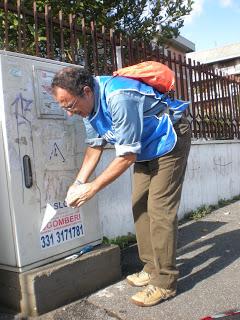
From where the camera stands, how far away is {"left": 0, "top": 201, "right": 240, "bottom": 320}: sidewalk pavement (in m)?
3.24

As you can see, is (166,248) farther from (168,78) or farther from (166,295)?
(168,78)

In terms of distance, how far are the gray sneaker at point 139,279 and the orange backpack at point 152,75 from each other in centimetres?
147

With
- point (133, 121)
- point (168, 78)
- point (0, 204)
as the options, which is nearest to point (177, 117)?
point (168, 78)

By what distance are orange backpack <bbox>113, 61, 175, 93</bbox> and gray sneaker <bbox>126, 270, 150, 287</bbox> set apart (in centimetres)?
147


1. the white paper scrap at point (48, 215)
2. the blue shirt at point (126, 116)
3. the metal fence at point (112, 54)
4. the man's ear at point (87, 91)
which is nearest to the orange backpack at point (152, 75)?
the blue shirt at point (126, 116)

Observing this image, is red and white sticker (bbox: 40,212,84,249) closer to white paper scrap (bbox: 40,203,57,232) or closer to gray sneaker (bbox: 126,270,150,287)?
white paper scrap (bbox: 40,203,57,232)

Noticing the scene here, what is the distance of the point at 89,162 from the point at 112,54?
7.46ft

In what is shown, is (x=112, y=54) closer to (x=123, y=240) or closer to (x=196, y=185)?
(x=123, y=240)

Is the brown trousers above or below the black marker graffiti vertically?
below

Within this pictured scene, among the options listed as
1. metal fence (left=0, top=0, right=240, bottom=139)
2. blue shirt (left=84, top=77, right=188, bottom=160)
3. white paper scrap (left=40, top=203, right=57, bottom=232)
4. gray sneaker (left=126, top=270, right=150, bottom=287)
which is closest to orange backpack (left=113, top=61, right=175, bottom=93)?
blue shirt (left=84, top=77, right=188, bottom=160)

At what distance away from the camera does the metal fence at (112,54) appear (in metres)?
4.52

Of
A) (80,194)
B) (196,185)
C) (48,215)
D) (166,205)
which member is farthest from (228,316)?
(196,185)

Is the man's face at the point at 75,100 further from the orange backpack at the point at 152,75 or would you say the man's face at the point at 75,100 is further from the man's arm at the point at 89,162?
the man's arm at the point at 89,162

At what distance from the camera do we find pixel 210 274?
4039mm
